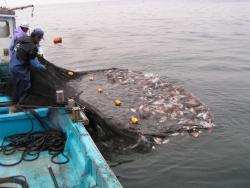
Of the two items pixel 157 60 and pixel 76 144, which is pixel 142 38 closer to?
pixel 157 60

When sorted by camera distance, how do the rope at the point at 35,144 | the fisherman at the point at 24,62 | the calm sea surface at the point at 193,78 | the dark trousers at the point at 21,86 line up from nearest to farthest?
the rope at the point at 35,144
the fisherman at the point at 24,62
the dark trousers at the point at 21,86
the calm sea surface at the point at 193,78

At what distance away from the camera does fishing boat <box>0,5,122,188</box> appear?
607 cm

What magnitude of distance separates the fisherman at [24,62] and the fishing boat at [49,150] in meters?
0.61

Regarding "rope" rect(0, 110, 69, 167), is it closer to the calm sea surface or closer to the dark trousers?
the dark trousers

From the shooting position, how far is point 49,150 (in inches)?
297

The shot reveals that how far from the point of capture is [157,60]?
24.1 meters

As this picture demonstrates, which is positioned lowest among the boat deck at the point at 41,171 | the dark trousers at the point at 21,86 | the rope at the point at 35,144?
the boat deck at the point at 41,171

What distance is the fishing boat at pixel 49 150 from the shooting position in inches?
239

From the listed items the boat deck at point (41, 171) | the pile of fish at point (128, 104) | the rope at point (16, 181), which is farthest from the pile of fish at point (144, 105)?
the rope at point (16, 181)

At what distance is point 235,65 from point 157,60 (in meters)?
5.26

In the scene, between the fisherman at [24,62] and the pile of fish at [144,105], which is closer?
the fisherman at [24,62]

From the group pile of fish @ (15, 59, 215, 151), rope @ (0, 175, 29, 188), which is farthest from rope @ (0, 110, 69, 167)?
pile of fish @ (15, 59, 215, 151)

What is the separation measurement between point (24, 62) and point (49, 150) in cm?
250

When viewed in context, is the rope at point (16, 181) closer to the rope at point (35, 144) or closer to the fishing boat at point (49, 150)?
the fishing boat at point (49, 150)
